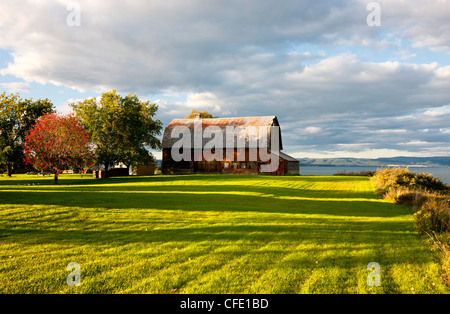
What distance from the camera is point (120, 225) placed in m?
11.1

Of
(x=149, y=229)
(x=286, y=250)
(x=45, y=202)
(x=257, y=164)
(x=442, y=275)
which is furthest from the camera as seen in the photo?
(x=257, y=164)

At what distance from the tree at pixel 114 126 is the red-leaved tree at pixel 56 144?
21.8 ft

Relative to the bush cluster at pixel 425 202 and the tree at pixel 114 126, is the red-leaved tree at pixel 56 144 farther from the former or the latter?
the bush cluster at pixel 425 202

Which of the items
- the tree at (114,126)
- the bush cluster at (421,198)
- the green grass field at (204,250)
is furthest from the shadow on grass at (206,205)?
the tree at (114,126)

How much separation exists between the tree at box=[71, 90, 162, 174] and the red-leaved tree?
21.8 feet

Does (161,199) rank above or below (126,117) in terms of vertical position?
below

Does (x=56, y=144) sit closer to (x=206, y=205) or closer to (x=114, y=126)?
(x=114, y=126)

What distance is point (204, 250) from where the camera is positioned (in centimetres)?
827

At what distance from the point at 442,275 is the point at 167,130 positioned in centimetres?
4770

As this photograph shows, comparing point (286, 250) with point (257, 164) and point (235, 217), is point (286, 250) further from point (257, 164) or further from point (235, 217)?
point (257, 164)

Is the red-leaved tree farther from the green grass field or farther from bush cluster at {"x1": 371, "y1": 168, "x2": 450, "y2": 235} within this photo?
bush cluster at {"x1": 371, "y1": 168, "x2": 450, "y2": 235}

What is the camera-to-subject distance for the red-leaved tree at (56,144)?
30375 mm

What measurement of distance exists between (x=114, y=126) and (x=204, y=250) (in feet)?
120
